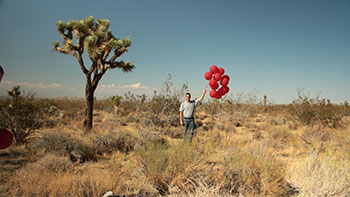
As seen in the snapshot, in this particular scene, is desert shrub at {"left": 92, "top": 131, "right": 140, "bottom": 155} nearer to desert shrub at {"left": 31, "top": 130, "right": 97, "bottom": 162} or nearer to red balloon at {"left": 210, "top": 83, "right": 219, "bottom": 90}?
desert shrub at {"left": 31, "top": 130, "right": 97, "bottom": 162}

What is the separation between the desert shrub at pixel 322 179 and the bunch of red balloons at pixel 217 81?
2.69m

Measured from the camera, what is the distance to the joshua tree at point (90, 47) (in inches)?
364

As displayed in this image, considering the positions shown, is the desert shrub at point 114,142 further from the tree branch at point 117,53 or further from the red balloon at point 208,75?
the tree branch at point 117,53

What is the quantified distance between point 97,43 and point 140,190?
8789 mm

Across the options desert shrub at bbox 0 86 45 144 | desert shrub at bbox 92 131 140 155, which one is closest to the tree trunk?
desert shrub at bbox 0 86 45 144

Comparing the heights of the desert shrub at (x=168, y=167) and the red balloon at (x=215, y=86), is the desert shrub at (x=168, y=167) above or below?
below

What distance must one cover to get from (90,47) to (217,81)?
7015mm

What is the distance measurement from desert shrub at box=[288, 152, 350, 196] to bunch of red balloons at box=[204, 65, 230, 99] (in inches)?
106

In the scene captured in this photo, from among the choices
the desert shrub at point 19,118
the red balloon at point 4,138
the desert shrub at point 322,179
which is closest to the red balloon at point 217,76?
the desert shrub at point 322,179

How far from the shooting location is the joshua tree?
9258mm

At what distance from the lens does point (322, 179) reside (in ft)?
10.9

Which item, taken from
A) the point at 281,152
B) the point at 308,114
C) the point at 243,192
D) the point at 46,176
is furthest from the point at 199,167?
the point at 308,114

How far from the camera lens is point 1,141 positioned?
746mm

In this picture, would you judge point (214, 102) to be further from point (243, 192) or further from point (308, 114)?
point (243, 192)
